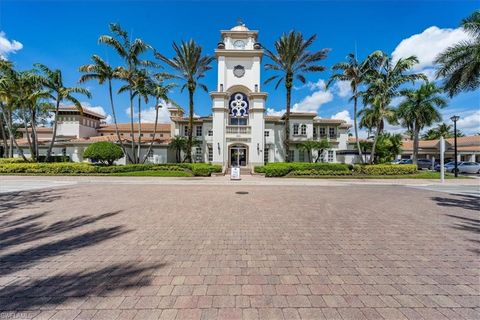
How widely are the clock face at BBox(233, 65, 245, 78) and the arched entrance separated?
9348 millimetres

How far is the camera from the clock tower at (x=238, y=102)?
89.9ft

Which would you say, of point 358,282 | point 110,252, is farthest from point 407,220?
→ point 110,252

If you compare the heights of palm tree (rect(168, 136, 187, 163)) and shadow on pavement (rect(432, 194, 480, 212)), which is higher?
palm tree (rect(168, 136, 187, 163))

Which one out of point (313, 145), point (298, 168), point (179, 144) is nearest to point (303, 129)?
point (313, 145)

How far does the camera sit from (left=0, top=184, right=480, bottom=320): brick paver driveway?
297 cm

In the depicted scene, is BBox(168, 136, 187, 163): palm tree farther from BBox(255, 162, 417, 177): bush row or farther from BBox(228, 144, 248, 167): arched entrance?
BBox(255, 162, 417, 177): bush row

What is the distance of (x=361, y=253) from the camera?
4.74 metres

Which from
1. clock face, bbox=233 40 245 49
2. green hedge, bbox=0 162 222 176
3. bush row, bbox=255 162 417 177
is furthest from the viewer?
clock face, bbox=233 40 245 49

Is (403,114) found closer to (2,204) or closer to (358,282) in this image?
(358,282)

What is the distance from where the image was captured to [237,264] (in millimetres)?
4211

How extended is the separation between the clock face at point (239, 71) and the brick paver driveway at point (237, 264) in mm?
24333

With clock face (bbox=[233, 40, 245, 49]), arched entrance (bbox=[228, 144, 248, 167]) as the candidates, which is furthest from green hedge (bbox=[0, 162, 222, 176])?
clock face (bbox=[233, 40, 245, 49])

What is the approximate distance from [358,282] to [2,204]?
43.4 feet

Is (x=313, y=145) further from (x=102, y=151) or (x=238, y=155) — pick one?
(x=102, y=151)
